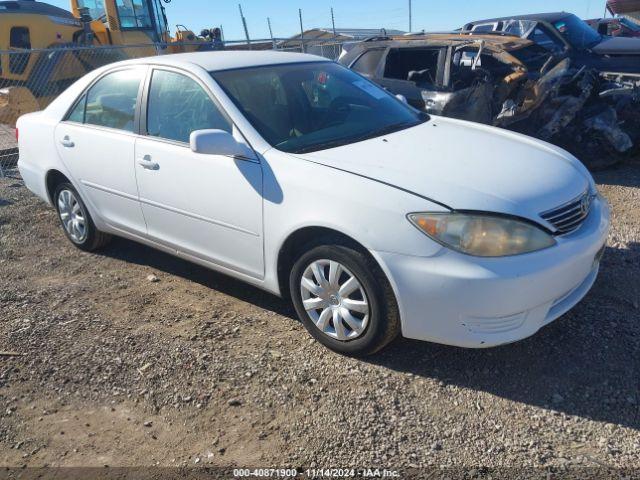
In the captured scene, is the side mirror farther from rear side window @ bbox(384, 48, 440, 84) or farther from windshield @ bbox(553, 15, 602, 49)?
windshield @ bbox(553, 15, 602, 49)

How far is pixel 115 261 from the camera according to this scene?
16.2 feet

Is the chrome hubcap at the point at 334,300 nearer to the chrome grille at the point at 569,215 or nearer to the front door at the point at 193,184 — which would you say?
the front door at the point at 193,184

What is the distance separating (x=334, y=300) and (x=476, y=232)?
2.88 feet

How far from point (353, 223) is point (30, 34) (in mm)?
12128

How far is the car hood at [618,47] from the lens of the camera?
8.04 metres

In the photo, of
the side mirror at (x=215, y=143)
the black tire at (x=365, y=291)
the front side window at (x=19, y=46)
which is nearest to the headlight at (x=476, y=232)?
the black tire at (x=365, y=291)

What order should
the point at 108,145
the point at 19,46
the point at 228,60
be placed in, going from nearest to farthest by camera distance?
the point at 228,60, the point at 108,145, the point at 19,46

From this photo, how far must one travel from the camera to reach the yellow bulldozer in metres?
11.2

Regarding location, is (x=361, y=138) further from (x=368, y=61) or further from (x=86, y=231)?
(x=368, y=61)

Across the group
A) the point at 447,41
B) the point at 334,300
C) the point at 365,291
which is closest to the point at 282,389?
the point at 334,300

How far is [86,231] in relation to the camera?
4.95m

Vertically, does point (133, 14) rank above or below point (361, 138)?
above

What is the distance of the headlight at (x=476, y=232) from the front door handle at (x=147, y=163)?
6.33 feet

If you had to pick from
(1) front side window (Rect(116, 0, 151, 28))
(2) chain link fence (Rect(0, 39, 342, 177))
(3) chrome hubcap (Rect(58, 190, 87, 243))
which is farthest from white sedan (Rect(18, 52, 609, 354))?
(1) front side window (Rect(116, 0, 151, 28))
